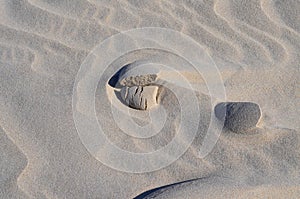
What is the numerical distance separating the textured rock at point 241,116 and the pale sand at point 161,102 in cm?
4

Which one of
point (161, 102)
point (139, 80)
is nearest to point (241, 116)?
point (161, 102)

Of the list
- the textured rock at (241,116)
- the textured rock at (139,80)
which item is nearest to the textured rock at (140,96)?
the textured rock at (139,80)

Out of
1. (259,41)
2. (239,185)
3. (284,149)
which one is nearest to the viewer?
(239,185)

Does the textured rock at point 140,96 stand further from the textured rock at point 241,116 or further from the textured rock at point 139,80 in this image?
the textured rock at point 241,116

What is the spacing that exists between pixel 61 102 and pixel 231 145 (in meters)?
0.92

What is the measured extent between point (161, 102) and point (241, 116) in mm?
438

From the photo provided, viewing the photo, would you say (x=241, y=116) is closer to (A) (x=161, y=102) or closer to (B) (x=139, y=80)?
(A) (x=161, y=102)

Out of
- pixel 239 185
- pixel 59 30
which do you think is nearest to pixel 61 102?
pixel 59 30

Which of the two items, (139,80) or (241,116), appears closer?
(241,116)

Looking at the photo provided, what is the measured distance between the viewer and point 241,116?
2.48 metres

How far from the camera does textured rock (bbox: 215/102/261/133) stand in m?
2.46

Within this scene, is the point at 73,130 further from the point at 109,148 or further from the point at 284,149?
the point at 284,149

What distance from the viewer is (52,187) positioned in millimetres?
2285

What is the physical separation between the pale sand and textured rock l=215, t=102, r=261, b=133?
0.04m
